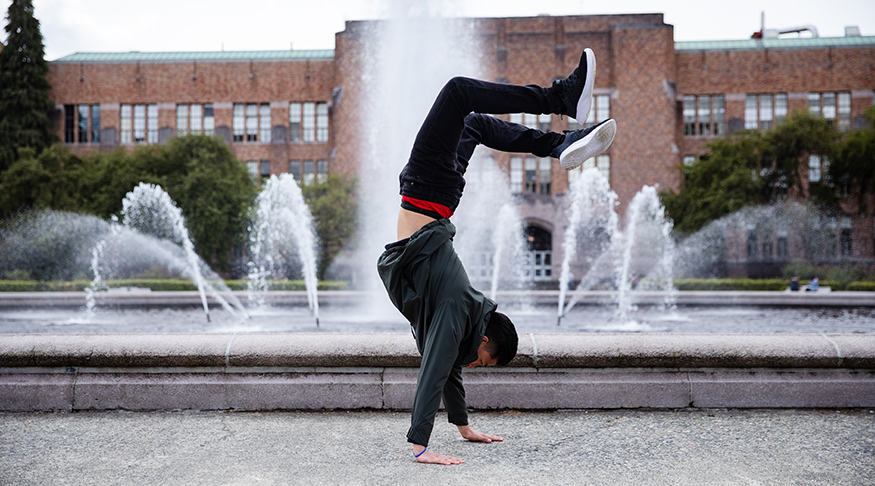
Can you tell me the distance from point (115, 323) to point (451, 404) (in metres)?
9.39

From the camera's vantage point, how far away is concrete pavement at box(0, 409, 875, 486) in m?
2.91

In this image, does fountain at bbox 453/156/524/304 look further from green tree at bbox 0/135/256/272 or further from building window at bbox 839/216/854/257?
building window at bbox 839/216/854/257

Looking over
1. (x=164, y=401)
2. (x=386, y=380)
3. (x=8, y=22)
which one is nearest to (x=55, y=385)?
(x=164, y=401)

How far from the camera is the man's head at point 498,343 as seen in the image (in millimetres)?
3111

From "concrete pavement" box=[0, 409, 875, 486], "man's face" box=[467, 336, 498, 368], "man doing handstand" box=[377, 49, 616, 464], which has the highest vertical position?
"man doing handstand" box=[377, 49, 616, 464]

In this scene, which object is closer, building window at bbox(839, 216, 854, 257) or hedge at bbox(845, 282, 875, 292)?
hedge at bbox(845, 282, 875, 292)

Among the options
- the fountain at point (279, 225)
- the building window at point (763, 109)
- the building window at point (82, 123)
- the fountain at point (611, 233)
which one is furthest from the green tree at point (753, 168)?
the building window at point (82, 123)

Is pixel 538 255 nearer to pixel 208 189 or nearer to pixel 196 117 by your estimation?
pixel 208 189

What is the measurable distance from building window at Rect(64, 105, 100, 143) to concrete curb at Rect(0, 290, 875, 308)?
85.3 feet

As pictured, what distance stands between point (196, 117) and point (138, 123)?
3.35 metres

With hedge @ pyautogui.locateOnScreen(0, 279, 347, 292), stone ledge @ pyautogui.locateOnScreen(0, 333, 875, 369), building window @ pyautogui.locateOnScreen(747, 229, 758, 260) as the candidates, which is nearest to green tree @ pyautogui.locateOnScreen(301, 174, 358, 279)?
hedge @ pyautogui.locateOnScreen(0, 279, 347, 292)

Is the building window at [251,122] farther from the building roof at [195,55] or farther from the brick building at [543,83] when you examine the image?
the building roof at [195,55]

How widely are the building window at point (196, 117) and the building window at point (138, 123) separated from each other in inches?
55.5

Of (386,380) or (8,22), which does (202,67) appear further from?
(386,380)
